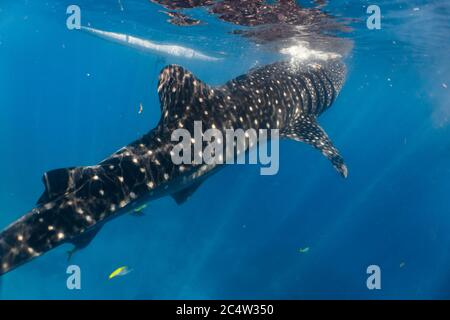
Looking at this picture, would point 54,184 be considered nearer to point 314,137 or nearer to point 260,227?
point 314,137

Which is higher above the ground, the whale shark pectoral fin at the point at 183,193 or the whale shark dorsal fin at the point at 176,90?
the whale shark dorsal fin at the point at 176,90

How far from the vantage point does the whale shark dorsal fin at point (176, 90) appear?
5.99 m

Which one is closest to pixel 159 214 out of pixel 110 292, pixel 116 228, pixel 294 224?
pixel 116 228

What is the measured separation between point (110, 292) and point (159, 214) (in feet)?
20.5

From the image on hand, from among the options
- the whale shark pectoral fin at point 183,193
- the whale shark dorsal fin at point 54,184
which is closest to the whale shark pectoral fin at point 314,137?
the whale shark pectoral fin at point 183,193

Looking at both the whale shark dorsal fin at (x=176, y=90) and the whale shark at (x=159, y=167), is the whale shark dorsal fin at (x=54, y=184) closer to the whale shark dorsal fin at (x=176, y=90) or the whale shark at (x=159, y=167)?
the whale shark at (x=159, y=167)

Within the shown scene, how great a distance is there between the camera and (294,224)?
2692cm

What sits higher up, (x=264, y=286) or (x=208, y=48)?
(x=208, y=48)

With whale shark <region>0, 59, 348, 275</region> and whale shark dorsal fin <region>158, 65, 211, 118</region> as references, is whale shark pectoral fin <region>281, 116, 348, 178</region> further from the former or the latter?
whale shark dorsal fin <region>158, 65, 211, 118</region>

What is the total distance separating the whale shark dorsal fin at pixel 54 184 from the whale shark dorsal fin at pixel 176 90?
2.04 meters

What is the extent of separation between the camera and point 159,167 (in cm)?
521

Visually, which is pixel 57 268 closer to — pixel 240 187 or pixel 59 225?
pixel 240 187

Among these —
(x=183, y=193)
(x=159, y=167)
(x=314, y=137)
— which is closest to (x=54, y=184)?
(x=159, y=167)

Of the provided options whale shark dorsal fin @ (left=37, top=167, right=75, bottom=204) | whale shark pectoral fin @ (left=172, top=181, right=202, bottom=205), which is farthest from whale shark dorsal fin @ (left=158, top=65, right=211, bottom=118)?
whale shark dorsal fin @ (left=37, top=167, right=75, bottom=204)
